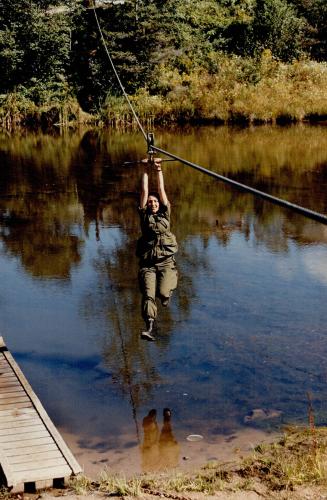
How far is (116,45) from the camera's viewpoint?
1497 inches

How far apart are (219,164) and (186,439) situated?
1699cm

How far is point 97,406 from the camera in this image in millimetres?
6934

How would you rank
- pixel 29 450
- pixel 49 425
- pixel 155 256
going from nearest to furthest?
pixel 29 450 < pixel 49 425 < pixel 155 256

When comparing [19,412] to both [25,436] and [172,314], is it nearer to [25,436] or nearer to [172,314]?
[25,436]

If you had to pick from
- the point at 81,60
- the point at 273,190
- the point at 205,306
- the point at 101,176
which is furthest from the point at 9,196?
the point at 81,60

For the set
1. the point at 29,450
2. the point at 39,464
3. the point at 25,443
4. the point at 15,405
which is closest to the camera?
the point at 39,464

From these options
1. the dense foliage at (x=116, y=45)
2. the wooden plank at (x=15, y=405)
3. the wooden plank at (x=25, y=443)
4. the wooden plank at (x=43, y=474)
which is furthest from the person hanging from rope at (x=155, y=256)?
the dense foliage at (x=116, y=45)

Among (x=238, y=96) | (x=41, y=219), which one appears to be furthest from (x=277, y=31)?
(x=41, y=219)

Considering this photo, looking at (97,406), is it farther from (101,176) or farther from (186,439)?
(101,176)

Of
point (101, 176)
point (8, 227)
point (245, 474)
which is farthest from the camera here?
point (101, 176)

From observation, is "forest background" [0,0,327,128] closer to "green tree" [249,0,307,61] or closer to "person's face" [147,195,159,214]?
"green tree" [249,0,307,61]

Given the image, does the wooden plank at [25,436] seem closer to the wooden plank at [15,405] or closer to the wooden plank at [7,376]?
the wooden plank at [15,405]

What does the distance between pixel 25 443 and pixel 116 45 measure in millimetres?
34863

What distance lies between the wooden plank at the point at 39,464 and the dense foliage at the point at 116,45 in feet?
113
